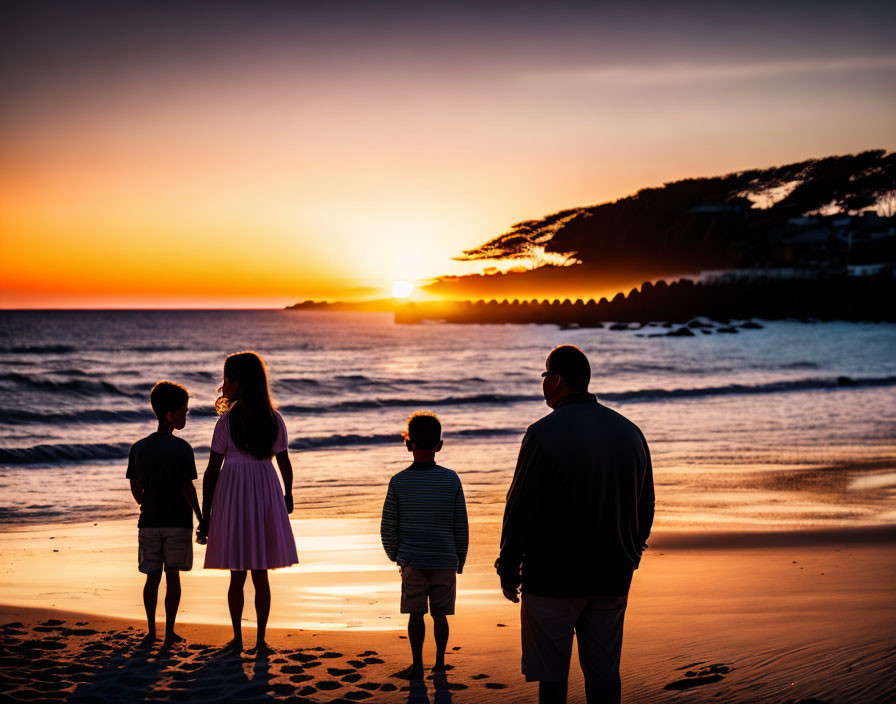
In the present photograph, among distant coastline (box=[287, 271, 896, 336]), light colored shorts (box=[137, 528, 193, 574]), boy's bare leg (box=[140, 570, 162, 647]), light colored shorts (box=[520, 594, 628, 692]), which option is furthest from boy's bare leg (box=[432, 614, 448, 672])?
distant coastline (box=[287, 271, 896, 336])

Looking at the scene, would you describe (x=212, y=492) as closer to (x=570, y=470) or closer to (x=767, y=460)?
(x=570, y=470)

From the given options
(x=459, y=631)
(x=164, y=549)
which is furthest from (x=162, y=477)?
(x=459, y=631)

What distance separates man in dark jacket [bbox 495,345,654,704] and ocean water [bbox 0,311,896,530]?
20.7ft

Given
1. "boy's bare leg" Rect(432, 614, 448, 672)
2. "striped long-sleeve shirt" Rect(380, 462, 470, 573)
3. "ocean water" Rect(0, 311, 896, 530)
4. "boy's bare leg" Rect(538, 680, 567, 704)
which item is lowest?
"ocean water" Rect(0, 311, 896, 530)

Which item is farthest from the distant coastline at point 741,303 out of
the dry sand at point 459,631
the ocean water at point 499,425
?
the dry sand at point 459,631

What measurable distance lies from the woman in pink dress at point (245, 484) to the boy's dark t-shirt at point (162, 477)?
0.27 m

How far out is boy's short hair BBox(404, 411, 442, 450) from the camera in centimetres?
411

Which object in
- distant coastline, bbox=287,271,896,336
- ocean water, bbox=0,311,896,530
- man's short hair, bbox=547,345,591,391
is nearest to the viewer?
man's short hair, bbox=547,345,591,391

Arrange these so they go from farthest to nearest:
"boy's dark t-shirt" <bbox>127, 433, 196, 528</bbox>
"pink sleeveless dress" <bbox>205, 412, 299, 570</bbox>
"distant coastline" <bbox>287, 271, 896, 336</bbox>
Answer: "distant coastline" <bbox>287, 271, 896, 336</bbox>
"boy's dark t-shirt" <bbox>127, 433, 196, 528</bbox>
"pink sleeveless dress" <bbox>205, 412, 299, 570</bbox>

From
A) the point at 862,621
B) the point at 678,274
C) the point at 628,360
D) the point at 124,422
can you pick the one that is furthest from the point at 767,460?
the point at 678,274

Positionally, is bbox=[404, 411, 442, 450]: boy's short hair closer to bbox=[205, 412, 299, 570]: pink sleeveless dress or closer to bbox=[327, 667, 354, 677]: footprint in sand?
bbox=[205, 412, 299, 570]: pink sleeveless dress

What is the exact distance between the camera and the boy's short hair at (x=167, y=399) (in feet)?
15.6

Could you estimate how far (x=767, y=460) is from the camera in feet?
45.7

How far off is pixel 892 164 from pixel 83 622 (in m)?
111
